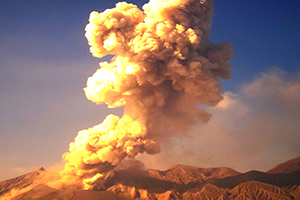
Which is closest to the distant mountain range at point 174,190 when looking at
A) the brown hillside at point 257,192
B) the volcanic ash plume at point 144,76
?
the brown hillside at point 257,192

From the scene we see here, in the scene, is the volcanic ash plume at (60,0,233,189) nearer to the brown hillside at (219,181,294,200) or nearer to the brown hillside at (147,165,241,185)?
the brown hillside at (219,181,294,200)

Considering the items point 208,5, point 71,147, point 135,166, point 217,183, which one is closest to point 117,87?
point 71,147

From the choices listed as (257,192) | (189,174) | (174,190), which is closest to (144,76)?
(174,190)

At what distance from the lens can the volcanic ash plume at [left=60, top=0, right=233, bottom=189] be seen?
30703mm

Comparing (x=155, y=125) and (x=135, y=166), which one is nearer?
(x=155, y=125)

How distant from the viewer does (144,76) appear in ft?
106

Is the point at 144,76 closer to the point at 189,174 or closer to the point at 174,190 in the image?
the point at 174,190

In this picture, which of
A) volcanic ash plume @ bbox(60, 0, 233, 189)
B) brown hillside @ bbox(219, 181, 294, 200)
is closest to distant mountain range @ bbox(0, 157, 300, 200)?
brown hillside @ bbox(219, 181, 294, 200)

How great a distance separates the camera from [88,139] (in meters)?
33.8

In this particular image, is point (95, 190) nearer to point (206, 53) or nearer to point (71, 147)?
point (71, 147)

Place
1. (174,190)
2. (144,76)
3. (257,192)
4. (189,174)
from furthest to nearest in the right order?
(189,174)
(174,190)
(257,192)
(144,76)

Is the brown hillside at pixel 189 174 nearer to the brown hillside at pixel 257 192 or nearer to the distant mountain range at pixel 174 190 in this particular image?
the distant mountain range at pixel 174 190

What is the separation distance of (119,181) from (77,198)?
834 centimetres

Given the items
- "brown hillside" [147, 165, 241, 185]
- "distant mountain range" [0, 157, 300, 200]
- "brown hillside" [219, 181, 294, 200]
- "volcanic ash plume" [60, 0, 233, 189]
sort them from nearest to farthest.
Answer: "volcanic ash plume" [60, 0, 233, 189]
"distant mountain range" [0, 157, 300, 200]
"brown hillside" [219, 181, 294, 200]
"brown hillside" [147, 165, 241, 185]
